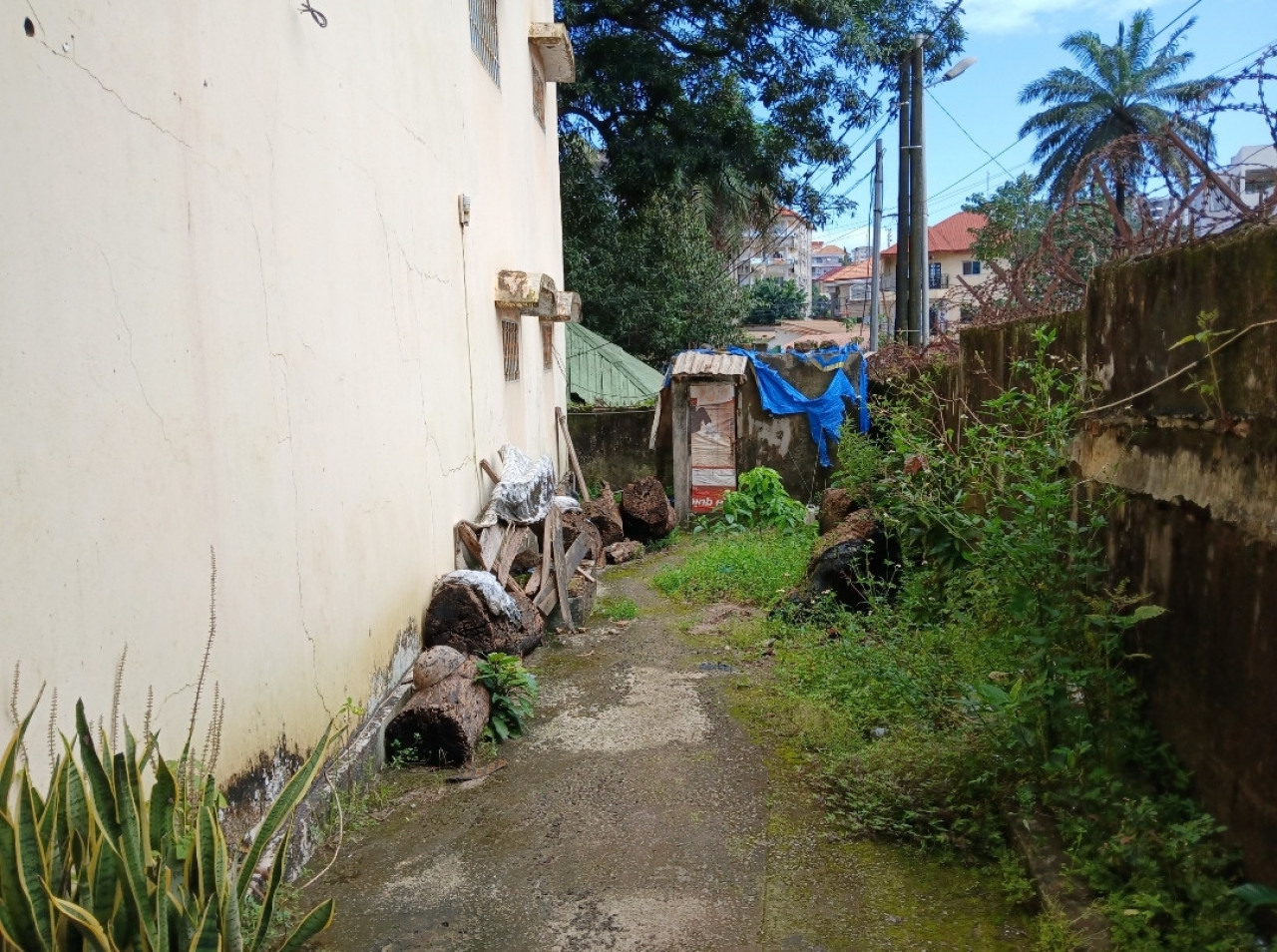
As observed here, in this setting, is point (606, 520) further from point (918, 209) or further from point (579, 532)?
point (918, 209)

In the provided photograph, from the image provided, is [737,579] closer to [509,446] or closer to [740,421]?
[509,446]

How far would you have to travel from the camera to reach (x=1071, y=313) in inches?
189

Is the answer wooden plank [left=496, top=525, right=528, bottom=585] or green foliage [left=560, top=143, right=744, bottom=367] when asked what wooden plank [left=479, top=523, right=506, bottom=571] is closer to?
wooden plank [left=496, top=525, right=528, bottom=585]

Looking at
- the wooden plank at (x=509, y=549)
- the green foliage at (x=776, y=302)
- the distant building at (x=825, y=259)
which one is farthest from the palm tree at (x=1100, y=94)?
the distant building at (x=825, y=259)

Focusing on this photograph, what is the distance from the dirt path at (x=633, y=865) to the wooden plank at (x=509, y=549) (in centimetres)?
153

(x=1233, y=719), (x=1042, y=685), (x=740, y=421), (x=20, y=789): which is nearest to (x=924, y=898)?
(x=1042, y=685)

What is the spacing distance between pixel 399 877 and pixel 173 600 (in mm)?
1476

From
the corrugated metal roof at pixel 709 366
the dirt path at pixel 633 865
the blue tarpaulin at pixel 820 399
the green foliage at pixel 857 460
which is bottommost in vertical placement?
the dirt path at pixel 633 865

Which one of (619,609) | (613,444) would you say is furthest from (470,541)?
(613,444)

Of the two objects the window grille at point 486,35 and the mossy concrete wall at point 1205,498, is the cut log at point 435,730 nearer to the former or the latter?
the mossy concrete wall at point 1205,498

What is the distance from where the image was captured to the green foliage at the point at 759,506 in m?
11.1

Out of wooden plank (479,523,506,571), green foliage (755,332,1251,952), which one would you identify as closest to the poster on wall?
wooden plank (479,523,506,571)

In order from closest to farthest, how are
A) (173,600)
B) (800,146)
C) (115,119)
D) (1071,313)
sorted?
(115,119) < (173,600) < (1071,313) < (800,146)

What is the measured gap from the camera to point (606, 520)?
10.4 metres
